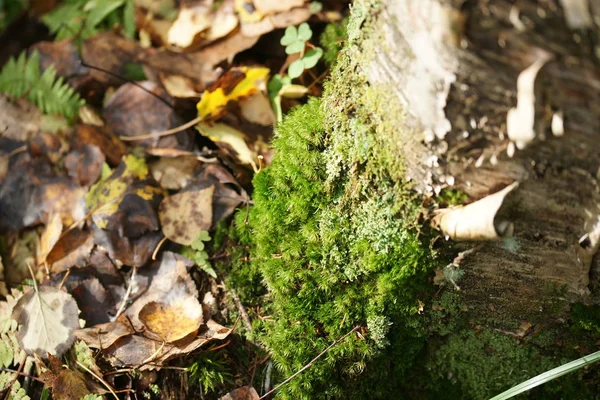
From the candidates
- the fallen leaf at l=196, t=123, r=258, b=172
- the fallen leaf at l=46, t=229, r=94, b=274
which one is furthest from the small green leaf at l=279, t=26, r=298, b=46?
the fallen leaf at l=46, t=229, r=94, b=274

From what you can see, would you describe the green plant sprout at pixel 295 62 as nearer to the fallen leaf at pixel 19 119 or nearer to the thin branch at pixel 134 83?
the thin branch at pixel 134 83

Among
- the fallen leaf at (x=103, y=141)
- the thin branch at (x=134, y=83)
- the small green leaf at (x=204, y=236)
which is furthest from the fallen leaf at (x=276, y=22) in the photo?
the small green leaf at (x=204, y=236)

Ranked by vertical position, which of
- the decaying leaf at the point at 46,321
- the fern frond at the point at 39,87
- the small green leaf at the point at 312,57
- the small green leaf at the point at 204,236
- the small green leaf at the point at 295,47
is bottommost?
the decaying leaf at the point at 46,321

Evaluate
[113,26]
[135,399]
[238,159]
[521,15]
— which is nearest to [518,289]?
[521,15]

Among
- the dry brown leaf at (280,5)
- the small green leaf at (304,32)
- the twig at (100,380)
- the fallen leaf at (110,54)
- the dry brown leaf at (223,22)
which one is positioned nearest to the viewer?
the twig at (100,380)

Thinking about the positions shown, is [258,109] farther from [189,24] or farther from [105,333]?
[105,333]

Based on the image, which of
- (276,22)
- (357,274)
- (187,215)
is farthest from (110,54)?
(357,274)

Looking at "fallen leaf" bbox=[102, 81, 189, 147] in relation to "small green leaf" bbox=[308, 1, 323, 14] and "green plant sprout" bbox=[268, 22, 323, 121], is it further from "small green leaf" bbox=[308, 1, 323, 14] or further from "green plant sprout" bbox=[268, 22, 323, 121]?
"small green leaf" bbox=[308, 1, 323, 14]

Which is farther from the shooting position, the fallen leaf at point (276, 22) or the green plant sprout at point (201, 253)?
the fallen leaf at point (276, 22)
